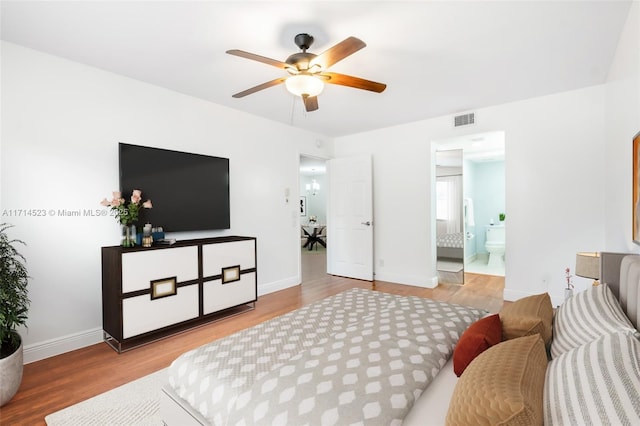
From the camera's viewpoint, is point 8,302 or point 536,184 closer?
point 8,302

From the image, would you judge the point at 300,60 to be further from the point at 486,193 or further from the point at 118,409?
the point at 486,193

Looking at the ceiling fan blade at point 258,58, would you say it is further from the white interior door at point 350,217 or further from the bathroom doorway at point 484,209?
the bathroom doorway at point 484,209

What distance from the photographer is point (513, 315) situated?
4.82ft

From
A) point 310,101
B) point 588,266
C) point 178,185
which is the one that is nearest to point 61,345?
point 178,185

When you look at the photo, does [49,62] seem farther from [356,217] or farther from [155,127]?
[356,217]

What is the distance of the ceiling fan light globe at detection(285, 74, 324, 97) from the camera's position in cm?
226

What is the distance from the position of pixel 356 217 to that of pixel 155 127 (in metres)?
3.27

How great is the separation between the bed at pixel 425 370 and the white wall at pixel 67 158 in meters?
1.90

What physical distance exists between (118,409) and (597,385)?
2383mm

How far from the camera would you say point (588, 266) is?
2320 millimetres

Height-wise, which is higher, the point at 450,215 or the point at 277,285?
the point at 450,215

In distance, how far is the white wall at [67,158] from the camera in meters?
2.44

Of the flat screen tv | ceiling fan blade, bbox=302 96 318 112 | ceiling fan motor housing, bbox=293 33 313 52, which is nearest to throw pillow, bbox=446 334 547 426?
ceiling fan blade, bbox=302 96 318 112

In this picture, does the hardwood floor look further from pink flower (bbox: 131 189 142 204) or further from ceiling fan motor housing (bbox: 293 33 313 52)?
ceiling fan motor housing (bbox: 293 33 313 52)
